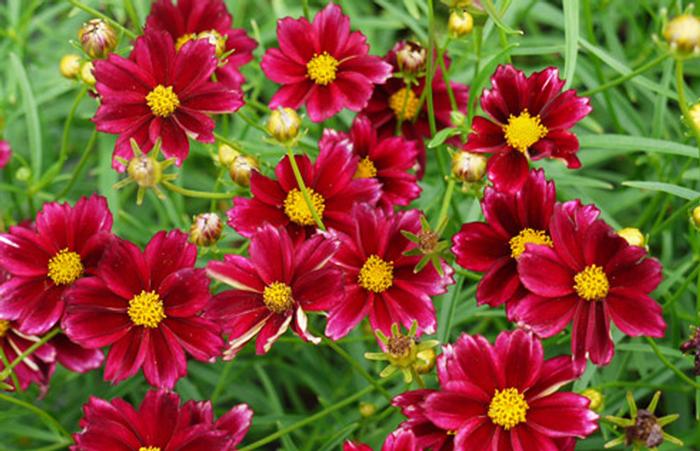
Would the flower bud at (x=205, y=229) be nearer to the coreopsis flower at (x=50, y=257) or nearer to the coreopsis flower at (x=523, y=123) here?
the coreopsis flower at (x=50, y=257)

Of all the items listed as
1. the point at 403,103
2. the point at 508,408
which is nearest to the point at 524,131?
the point at 403,103

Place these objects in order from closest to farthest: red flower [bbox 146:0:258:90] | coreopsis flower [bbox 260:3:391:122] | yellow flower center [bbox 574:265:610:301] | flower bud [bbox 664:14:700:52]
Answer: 1. flower bud [bbox 664:14:700:52]
2. yellow flower center [bbox 574:265:610:301]
3. coreopsis flower [bbox 260:3:391:122]
4. red flower [bbox 146:0:258:90]

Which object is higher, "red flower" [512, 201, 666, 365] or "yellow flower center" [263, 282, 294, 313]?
"yellow flower center" [263, 282, 294, 313]

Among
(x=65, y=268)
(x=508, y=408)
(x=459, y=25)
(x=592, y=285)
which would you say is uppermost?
(x=459, y=25)

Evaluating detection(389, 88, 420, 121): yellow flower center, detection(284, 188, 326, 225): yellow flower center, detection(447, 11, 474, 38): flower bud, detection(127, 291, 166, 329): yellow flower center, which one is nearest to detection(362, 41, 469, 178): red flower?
detection(389, 88, 420, 121): yellow flower center

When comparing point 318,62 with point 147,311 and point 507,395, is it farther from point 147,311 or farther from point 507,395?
point 507,395

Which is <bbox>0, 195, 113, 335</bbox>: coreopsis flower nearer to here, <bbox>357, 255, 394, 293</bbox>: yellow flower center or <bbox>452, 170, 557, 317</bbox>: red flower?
<bbox>357, 255, 394, 293</bbox>: yellow flower center

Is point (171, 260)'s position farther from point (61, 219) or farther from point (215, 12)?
point (215, 12)
